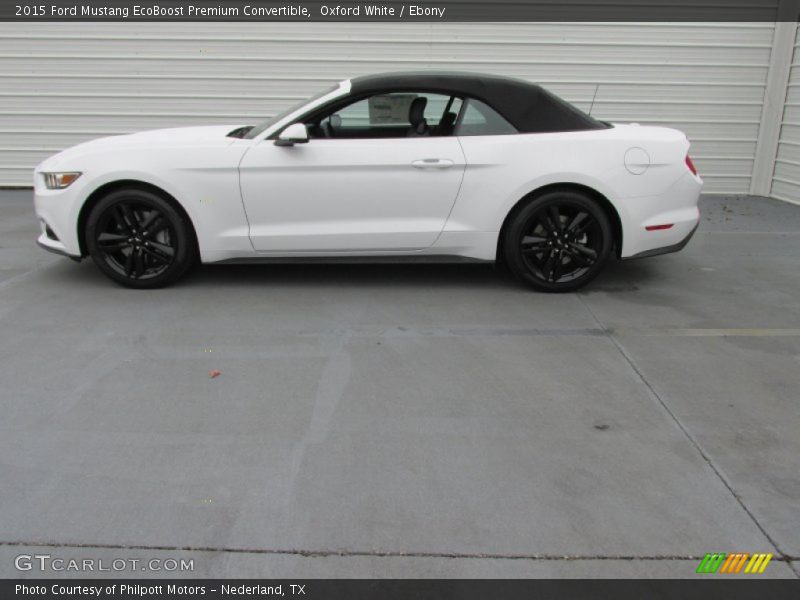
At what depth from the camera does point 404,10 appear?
8.98 meters

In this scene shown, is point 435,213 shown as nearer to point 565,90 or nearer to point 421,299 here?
point 421,299

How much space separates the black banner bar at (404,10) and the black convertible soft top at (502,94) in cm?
420

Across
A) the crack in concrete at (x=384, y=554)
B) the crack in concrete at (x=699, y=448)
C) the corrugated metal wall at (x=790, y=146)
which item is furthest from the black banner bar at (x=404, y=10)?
the crack in concrete at (x=384, y=554)

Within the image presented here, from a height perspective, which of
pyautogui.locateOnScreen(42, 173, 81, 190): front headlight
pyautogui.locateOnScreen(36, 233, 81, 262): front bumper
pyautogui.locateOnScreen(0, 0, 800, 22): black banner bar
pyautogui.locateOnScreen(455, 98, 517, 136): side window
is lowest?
pyautogui.locateOnScreen(36, 233, 81, 262): front bumper

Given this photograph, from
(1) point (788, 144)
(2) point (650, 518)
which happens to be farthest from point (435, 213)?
(1) point (788, 144)

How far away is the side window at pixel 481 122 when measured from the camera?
16.9 feet

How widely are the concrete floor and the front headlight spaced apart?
2.53 ft

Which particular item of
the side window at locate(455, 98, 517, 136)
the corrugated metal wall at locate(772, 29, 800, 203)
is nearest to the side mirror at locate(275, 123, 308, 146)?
the side window at locate(455, 98, 517, 136)

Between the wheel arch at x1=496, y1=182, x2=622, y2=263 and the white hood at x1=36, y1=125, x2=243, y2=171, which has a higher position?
the white hood at x1=36, y1=125, x2=243, y2=171

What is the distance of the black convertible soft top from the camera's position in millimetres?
5160

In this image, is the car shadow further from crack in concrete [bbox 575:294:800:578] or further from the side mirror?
the side mirror

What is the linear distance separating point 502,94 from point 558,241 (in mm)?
1156
